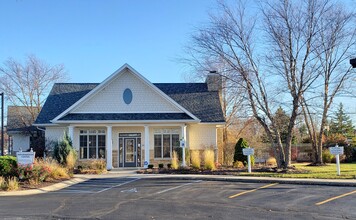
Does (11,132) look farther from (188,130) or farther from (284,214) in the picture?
(284,214)

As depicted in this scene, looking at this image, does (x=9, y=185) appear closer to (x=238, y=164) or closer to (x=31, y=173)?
(x=31, y=173)

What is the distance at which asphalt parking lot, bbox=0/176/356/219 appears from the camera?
1085cm

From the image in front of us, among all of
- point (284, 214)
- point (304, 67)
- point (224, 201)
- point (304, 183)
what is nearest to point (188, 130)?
point (304, 67)

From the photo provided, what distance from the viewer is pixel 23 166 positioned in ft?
61.4

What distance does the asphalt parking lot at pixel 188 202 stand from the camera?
35.6 feet

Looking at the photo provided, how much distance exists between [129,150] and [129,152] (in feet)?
0.47

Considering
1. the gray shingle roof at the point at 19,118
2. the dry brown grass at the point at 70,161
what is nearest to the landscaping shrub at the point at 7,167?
the dry brown grass at the point at 70,161

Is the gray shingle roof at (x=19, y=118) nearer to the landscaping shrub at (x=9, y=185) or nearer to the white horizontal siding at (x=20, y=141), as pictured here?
the white horizontal siding at (x=20, y=141)

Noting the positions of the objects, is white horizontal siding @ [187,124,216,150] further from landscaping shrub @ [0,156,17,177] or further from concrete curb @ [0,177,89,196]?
landscaping shrub @ [0,156,17,177]

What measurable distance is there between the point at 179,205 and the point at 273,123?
1359 centimetres

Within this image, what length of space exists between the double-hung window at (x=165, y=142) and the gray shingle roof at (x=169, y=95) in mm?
1541

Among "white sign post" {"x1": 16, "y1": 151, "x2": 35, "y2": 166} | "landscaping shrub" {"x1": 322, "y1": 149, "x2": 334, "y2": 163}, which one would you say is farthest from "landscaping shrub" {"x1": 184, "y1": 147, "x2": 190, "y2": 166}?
"landscaping shrub" {"x1": 322, "y1": 149, "x2": 334, "y2": 163}

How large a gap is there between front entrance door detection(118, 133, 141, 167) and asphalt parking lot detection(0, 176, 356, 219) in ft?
31.4

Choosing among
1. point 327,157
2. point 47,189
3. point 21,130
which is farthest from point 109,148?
point 327,157
